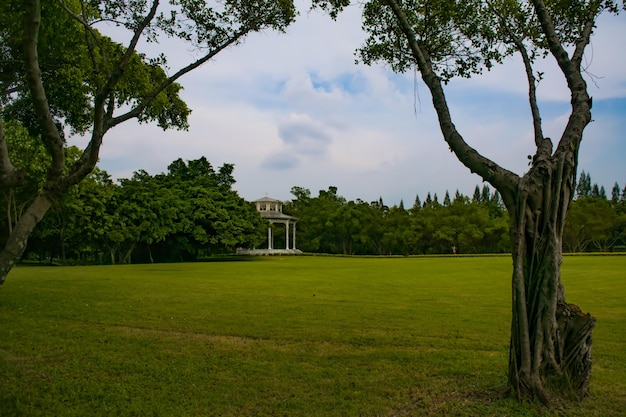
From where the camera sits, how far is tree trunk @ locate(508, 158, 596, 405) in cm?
523

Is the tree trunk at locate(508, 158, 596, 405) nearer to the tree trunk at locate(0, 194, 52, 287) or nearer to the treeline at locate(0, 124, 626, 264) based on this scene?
the tree trunk at locate(0, 194, 52, 287)

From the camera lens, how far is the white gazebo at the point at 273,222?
190 ft

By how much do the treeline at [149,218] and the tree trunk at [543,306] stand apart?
31286 millimetres

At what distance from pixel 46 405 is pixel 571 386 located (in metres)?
5.95

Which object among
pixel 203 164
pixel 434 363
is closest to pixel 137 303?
pixel 434 363

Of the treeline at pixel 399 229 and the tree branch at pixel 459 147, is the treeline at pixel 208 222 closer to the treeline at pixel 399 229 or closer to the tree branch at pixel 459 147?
the treeline at pixel 399 229

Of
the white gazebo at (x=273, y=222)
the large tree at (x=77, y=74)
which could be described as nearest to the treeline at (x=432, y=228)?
the white gazebo at (x=273, y=222)

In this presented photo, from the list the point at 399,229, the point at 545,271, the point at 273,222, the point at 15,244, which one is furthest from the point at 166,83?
the point at 399,229

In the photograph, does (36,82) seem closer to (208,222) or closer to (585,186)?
(208,222)

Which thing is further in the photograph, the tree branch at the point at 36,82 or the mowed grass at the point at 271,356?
the mowed grass at the point at 271,356

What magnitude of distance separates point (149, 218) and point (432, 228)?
38.0 meters

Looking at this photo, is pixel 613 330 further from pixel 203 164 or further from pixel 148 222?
pixel 203 164

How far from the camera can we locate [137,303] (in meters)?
13.4

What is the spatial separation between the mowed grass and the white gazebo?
142 ft
